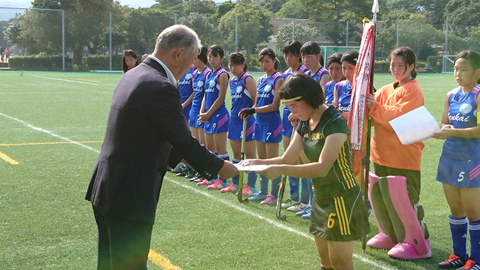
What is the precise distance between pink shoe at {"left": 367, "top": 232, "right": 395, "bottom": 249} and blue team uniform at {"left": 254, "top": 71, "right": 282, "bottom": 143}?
7.48ft

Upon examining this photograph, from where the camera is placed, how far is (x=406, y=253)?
5.25m

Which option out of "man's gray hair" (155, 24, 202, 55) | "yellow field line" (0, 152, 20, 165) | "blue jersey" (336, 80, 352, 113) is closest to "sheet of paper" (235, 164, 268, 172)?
"man's gray hair" (155, 24, 202, 55)

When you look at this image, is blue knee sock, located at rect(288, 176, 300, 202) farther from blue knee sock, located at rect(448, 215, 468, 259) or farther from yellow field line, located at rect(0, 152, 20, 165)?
yellow field line, located at rect(0, 152, 20, 165)

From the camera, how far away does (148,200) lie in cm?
329

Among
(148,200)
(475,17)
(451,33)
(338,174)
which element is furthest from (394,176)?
(475,17)

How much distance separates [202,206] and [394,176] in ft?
9.53

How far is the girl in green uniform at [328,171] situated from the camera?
3.76 m

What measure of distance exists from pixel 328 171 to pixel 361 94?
160 centimetres

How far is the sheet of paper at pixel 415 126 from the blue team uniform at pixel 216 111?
4.04m

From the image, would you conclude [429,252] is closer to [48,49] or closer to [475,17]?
[48,49]

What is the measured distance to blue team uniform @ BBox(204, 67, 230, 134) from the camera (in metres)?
8.45

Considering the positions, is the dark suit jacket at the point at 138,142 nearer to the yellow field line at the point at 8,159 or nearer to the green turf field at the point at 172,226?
the green turf field at the point at 172,226

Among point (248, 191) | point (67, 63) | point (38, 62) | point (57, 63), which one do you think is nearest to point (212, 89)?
point (248, 191)

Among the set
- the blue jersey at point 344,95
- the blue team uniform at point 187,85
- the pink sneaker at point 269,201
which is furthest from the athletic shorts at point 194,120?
the blue jersey at point 344,95
